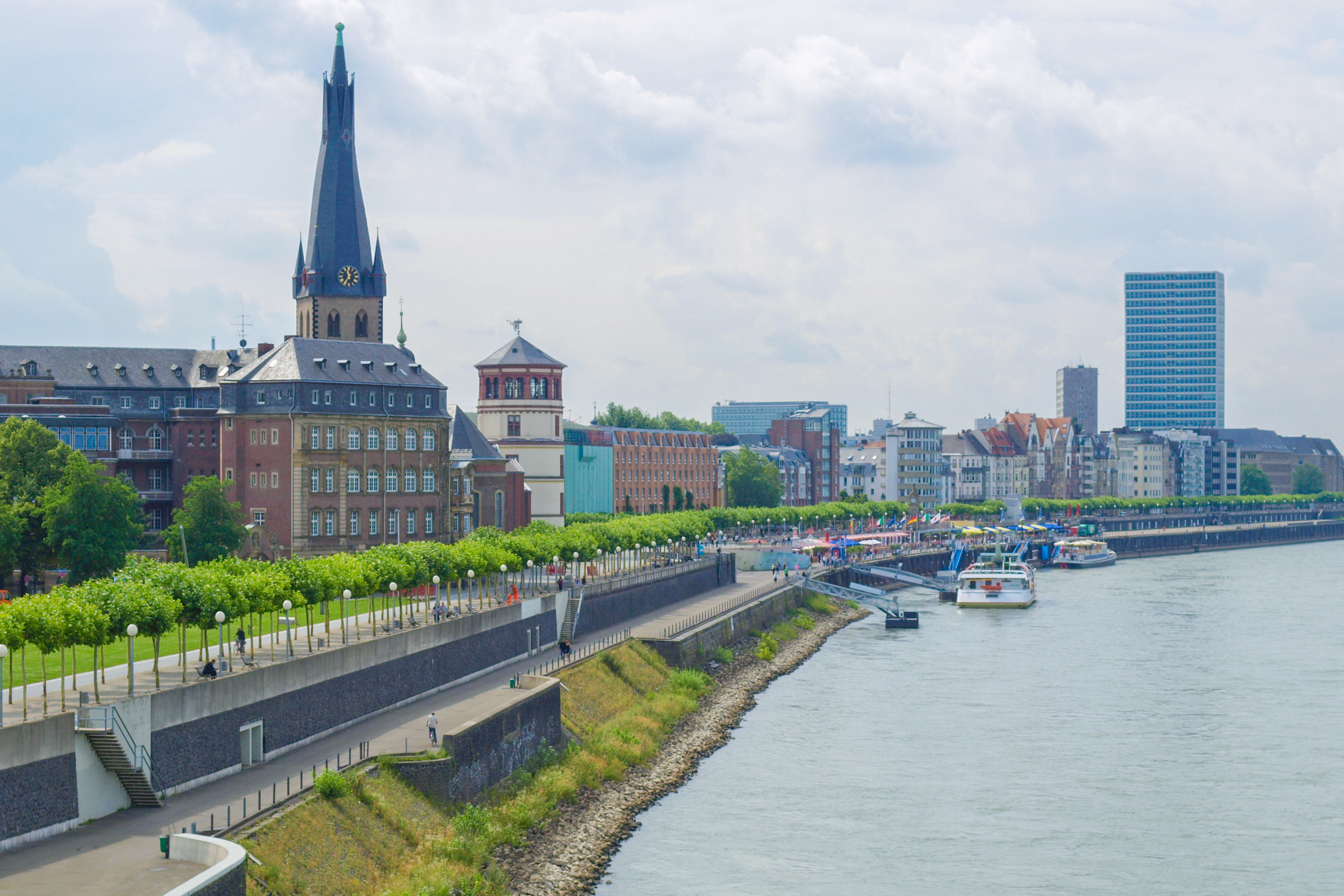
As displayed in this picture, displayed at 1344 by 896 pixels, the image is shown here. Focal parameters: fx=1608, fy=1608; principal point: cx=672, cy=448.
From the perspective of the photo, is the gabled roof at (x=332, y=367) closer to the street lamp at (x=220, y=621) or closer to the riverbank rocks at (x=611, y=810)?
the riverbank rocks at (x=611, y=810)

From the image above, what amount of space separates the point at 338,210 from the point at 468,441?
21.0 metres

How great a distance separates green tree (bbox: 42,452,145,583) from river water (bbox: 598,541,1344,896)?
3150cm

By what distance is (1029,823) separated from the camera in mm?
49500

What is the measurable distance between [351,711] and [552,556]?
33.4 m

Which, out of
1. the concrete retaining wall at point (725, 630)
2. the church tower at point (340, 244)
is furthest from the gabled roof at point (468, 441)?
the concrete retaining wall at point (725, 630)

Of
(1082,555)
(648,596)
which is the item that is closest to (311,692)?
(648,596)

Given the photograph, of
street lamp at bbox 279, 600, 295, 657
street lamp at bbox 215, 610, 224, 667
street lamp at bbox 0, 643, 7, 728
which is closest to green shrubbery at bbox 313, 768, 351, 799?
street lamp at bbox 215, 610, 224, 667

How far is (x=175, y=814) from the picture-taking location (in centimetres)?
3728

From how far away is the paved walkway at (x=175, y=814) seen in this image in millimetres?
31562

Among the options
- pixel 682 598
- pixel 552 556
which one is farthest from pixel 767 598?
pixel 552 556

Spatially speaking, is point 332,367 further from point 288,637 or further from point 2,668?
point 2,668

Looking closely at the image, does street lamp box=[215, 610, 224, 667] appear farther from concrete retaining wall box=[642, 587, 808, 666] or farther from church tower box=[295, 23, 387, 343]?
church tower box=[295, 23, 387, 343]

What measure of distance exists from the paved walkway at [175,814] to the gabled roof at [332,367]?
44653 millimetres

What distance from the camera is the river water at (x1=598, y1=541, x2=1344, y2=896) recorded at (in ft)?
146
